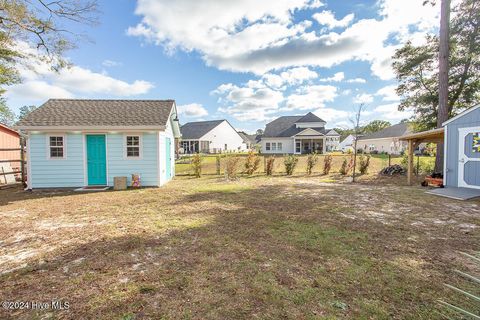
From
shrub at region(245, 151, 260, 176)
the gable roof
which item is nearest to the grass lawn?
shrub at region(245, 151, 260, 176)

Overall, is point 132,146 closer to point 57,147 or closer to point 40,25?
point 57,147

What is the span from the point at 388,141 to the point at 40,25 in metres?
46.1

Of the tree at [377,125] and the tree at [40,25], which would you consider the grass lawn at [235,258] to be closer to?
the tree at [40,25]

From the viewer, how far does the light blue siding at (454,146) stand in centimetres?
859

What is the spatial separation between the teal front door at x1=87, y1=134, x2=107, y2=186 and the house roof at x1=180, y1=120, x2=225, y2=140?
30377 mm

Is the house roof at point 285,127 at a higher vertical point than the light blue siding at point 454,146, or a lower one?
higher

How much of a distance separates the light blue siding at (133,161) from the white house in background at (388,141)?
35.8m

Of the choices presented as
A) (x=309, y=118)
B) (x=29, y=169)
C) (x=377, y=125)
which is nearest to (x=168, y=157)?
(x=29, y=169)

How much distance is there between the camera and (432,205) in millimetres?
7141

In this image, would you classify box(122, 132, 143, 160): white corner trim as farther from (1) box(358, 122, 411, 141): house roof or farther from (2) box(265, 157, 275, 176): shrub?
(1) box(358, 122, 411, 141): house roof

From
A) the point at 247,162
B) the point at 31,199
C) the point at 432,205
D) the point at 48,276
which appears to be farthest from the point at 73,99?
the point at 432,205

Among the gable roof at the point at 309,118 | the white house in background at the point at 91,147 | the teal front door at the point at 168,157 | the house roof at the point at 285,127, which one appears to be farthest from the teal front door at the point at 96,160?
the gable roof at the point at 309,118

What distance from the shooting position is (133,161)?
1049 centimetres

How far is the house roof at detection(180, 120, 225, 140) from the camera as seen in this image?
41531 mm
